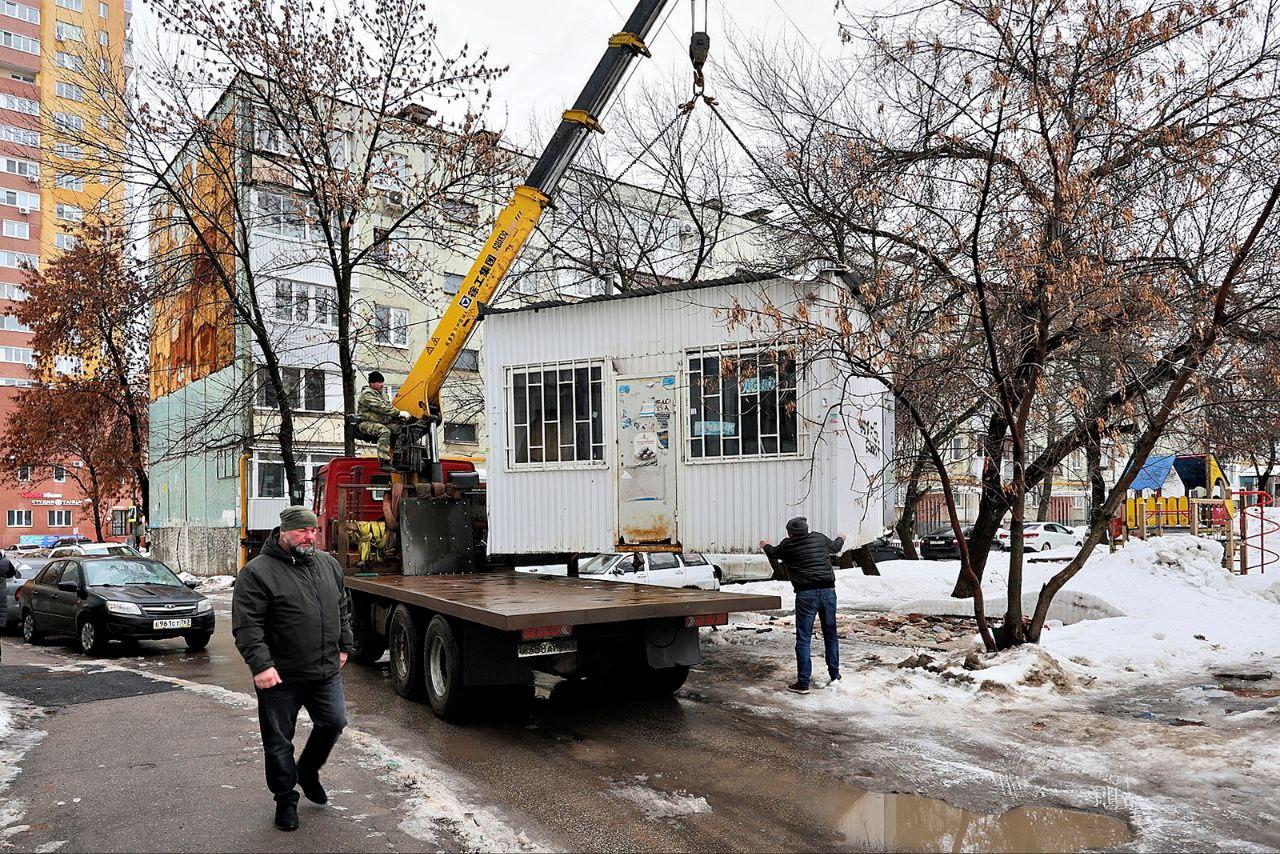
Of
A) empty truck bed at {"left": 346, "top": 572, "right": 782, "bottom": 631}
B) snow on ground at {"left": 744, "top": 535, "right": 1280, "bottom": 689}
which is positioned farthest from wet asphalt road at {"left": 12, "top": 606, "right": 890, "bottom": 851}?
snow on ground at {"left": 744, "top": 535, "right": 1280, "bottom": 689}

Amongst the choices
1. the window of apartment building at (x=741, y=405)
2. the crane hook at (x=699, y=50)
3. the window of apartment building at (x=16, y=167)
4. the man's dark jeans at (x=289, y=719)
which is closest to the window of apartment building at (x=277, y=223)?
the crane hook at (x=699, y=50)

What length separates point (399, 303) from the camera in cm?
3475

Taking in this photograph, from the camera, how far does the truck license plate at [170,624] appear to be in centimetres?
1330

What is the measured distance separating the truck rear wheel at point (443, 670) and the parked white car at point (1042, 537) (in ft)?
101

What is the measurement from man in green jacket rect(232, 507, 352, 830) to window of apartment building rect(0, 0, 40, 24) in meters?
82.6

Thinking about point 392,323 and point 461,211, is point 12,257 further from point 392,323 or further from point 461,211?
point 461,211

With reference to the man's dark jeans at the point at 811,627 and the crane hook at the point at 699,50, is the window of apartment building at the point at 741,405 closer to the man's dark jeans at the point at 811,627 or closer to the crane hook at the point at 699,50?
the man's dark jeans at the point at 811,627

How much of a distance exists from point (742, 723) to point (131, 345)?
3255cm

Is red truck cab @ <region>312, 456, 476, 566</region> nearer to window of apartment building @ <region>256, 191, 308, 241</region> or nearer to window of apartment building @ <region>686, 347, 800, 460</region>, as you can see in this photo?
window of apartment building @ <region>686, 347, 800, 460</region>

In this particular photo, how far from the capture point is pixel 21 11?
70.6m

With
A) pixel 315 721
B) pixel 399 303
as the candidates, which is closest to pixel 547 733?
pixel 315 721

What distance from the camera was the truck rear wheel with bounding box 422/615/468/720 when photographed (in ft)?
26.9

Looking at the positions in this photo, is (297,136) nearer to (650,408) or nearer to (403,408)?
(403,408)

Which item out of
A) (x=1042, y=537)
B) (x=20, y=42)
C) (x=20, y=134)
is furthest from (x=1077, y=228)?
(x=20, y=42)
